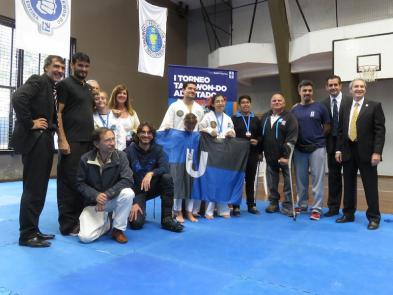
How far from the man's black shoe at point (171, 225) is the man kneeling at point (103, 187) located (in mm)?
504

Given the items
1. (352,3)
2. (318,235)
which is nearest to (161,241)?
(318,235)

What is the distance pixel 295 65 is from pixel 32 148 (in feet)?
26.7

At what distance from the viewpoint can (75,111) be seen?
3.10m

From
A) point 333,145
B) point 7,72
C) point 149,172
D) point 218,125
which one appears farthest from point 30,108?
point 7,72

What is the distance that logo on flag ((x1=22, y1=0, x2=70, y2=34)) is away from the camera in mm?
5016

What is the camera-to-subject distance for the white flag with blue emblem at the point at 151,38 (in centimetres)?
685

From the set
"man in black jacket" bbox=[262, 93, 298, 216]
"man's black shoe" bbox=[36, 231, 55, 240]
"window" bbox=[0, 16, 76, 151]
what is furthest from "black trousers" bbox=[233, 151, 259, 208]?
"window" bbox=[0, 16, 76, 151]

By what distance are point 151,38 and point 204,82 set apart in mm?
2100

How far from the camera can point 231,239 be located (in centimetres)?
311

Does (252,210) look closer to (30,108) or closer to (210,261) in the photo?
(210,261)

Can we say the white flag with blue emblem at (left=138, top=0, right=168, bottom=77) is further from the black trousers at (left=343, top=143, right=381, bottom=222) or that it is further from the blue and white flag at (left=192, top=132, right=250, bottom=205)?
the black trousers at (left=343, top=143, right=381, bottom=222)

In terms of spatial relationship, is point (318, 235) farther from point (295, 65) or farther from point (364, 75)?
point (295, 65)

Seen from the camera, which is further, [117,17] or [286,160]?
[117,17]

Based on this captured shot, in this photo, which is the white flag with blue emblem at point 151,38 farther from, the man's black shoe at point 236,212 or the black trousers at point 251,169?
the man's black shoe at point 236,212
